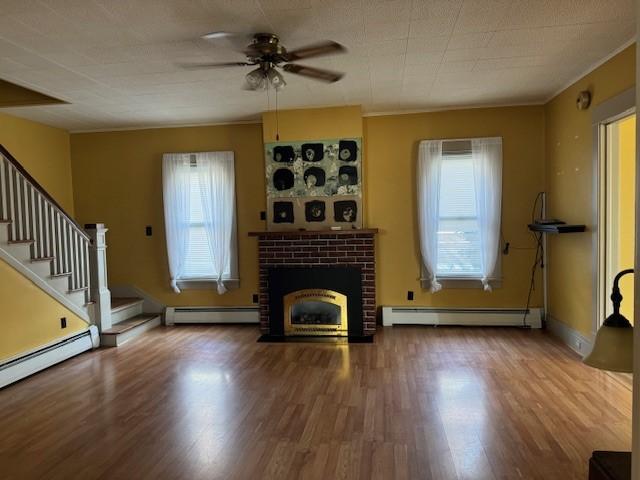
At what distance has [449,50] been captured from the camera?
10.7 feet

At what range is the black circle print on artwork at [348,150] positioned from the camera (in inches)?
195

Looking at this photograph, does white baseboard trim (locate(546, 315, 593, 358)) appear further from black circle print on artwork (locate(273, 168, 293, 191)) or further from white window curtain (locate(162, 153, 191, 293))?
white window curtain (locate(162, 153, 191, 293))

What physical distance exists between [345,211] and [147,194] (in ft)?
8.75

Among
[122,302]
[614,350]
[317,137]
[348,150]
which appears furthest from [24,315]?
[614,350]

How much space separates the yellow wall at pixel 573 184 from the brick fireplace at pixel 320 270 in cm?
197

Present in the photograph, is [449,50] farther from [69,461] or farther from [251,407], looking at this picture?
[69,461]

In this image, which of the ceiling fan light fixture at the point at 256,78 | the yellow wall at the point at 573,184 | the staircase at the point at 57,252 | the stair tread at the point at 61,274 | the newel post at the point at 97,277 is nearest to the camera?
the ceiling fan light fixture at the point at 256,78

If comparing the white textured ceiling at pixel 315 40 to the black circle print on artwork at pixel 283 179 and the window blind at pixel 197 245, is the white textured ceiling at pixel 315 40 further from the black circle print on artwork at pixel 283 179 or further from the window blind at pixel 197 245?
the window blind at pixel 197 245

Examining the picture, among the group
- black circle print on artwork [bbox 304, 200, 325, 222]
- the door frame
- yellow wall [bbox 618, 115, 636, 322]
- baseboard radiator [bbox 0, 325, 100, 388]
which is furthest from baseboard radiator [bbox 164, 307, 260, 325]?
yellow wall [bbox 618, 115, 636, 322]

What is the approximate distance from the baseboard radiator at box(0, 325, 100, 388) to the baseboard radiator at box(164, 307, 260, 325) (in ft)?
3.46

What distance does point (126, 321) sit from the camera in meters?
5.34

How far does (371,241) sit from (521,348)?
188 cm

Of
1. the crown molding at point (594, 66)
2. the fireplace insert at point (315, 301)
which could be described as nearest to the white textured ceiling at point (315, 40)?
the crown molding at point (594, 66)

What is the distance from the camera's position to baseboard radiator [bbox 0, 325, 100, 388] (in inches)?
144
